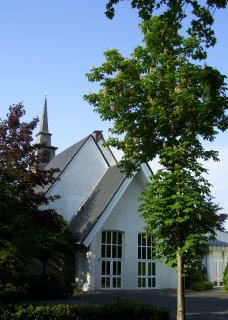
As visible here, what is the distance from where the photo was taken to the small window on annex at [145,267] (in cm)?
2289

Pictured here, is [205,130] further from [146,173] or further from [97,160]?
[97,160]

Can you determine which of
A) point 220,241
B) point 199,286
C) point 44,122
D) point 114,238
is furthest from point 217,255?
point 44,122

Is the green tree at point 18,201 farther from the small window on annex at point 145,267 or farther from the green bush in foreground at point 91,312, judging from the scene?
the small window on annex at point 145,267

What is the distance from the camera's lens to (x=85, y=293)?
20.1 metres

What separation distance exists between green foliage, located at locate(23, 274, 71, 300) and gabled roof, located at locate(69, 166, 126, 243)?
2957 mm

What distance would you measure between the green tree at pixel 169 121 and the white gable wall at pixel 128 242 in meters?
10.3

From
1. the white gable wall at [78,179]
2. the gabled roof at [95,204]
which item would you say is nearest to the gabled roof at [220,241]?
the gabled roof at [95,204]

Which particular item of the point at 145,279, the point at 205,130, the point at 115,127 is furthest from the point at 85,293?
the point at 205,130

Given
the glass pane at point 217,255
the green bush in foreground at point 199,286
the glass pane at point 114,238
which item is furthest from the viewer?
the glass pane at point 217,255

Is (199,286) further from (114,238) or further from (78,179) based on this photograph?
(78,179)

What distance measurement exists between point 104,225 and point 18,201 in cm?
652

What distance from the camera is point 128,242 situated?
896 inches

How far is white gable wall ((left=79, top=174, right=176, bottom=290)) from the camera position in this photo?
853 inches

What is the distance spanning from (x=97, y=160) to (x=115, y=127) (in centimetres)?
1378
